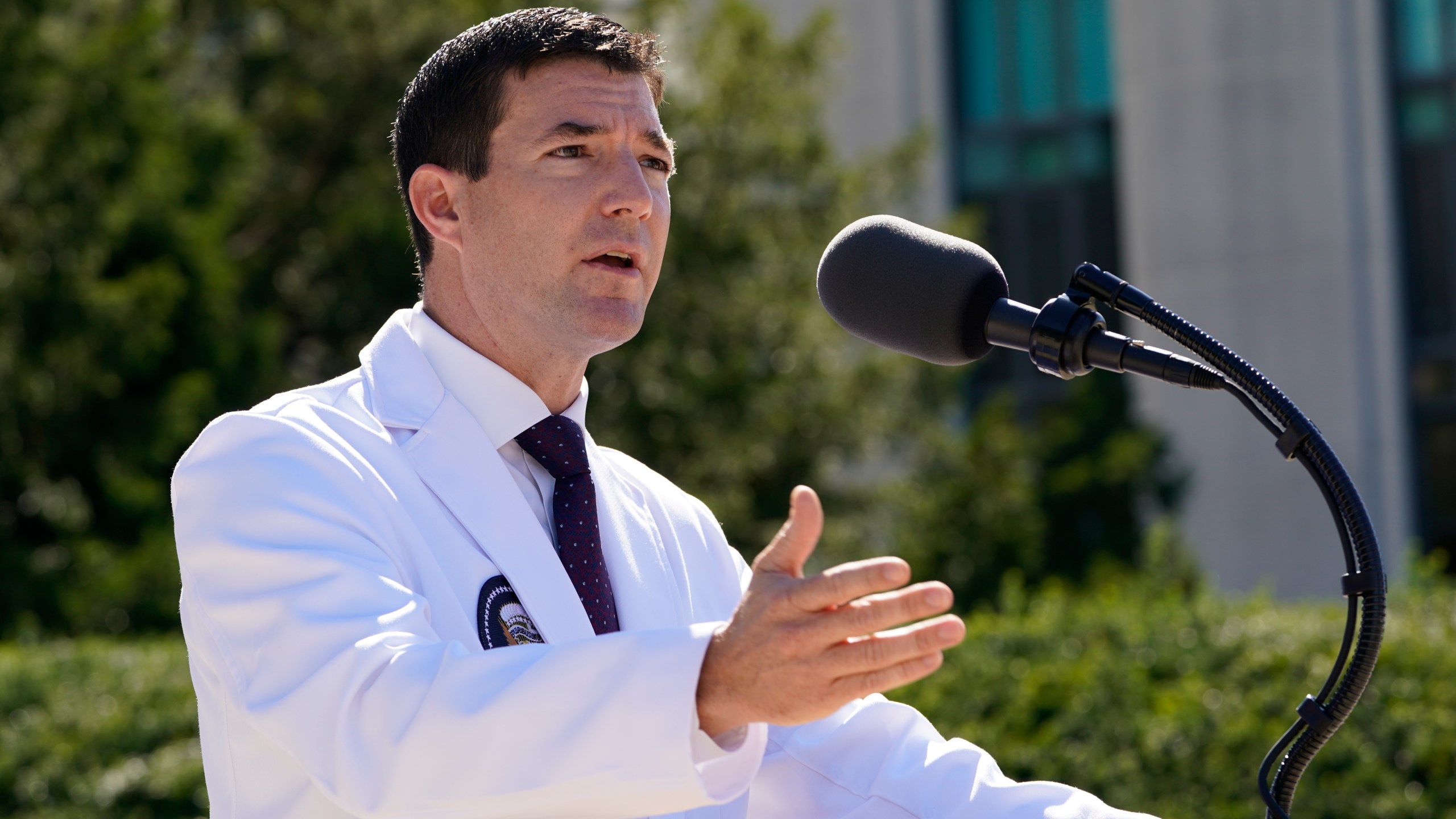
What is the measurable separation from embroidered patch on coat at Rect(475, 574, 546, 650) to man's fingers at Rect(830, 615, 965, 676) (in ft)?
2.60

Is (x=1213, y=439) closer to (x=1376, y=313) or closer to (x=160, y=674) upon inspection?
(x=1376, y=313)

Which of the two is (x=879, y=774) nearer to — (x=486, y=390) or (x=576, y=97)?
(x=486, y=390)

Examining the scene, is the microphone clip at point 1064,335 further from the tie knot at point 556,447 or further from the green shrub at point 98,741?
the green shrub at point 98,741

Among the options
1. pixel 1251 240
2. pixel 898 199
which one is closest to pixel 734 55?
pixel 898 199

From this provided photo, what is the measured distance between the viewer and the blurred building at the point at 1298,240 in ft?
62.5

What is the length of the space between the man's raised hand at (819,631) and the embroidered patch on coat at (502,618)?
704mm

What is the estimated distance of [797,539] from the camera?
156 centimetres

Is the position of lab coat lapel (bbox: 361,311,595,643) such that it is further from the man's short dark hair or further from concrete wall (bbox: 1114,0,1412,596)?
concrete wall (bbox: 1114,0,1412,596)

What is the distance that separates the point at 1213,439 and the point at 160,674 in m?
15.5

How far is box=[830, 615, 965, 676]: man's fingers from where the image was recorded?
1.54m

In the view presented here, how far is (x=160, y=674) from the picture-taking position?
6602mm

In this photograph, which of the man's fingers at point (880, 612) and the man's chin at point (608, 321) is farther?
the man's chin at point (608, 321)

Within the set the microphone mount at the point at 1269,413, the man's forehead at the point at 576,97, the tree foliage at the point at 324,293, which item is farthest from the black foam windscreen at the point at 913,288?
the tree foliage at the point at 324,293

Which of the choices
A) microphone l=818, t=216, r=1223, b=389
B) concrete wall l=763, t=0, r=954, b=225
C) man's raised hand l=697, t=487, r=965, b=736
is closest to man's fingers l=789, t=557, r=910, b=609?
man's raised hand l=697, t=487, r=965, b=736
